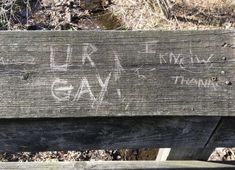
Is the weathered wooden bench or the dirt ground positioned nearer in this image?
the weathered wooden bench

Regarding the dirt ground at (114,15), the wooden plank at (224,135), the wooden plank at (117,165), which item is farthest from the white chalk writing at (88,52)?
the dirt ground at (114,15)

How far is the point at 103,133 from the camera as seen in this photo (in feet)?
4.50

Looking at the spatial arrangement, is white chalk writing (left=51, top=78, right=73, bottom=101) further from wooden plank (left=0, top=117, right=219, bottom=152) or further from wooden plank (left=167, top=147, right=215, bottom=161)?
wooden plank (left=167, top=147, right=215, bottom=161)

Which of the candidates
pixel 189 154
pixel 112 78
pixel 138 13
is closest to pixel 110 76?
pixel 112 78

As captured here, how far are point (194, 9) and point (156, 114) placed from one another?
3.91 meters

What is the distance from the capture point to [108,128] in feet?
4.43

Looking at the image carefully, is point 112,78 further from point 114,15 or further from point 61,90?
point 114,15

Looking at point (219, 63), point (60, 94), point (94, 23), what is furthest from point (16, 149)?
point (94, 23)

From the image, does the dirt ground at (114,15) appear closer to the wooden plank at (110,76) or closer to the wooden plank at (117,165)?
the wooden plank at (117,165)

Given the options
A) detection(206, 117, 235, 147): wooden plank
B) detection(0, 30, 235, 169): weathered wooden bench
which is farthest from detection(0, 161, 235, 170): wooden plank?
detection(0, 30, 235, 169): weathered wooden bench

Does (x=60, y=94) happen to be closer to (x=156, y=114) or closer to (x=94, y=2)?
(x=156, y=114)

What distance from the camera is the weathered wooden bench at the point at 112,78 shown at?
126 centimetres

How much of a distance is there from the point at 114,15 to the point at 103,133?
357cm

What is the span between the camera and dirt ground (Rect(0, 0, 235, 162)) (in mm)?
4543
